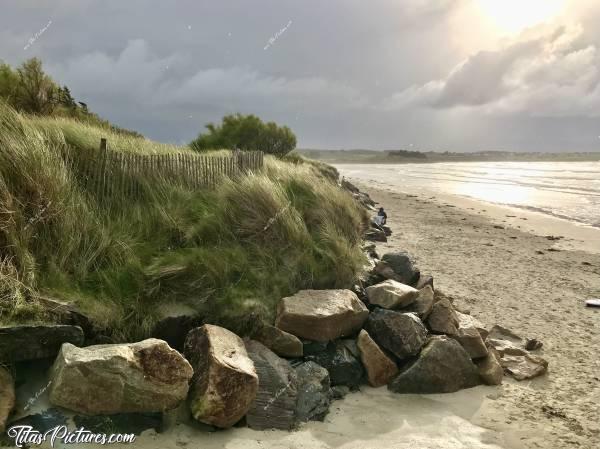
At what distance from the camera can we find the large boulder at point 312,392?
191 inches

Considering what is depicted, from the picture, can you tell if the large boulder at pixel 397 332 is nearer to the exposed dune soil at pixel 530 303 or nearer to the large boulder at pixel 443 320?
the large boulder at pixel 443 320

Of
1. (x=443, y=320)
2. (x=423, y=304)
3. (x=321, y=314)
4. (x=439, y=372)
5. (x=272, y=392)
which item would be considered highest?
(x=321, y=314)

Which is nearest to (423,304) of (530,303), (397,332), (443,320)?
(443,320)

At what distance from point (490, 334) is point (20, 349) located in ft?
20.6

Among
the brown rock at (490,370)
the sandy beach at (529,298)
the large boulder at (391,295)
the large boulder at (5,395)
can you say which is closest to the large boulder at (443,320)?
the large boulder at (391,295)

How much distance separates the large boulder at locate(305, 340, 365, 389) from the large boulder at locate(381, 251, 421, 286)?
1950 mm

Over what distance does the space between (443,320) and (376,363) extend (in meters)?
1.30

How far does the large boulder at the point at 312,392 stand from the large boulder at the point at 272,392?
0.28ft

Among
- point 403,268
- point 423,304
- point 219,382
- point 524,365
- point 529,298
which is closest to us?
point 219,382

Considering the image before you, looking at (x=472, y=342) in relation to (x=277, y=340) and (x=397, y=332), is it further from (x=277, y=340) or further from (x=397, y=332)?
(x=277, y=340)

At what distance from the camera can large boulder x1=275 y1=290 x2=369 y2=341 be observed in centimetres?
559

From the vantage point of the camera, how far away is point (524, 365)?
625 cm

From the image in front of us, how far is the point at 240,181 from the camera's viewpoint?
8.09 meters

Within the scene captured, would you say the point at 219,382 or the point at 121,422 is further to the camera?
the point at 219,382
